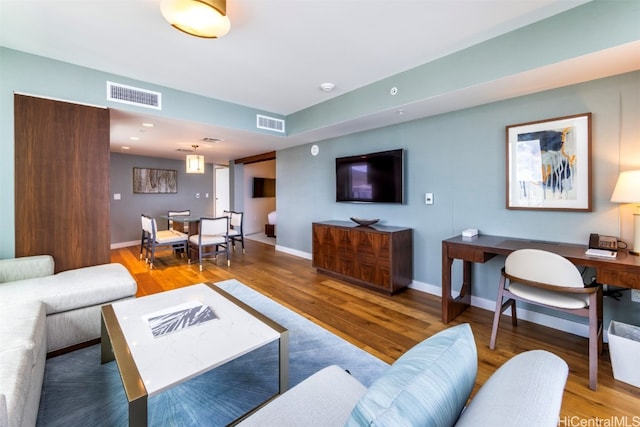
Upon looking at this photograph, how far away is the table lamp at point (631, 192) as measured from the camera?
1.88 metres

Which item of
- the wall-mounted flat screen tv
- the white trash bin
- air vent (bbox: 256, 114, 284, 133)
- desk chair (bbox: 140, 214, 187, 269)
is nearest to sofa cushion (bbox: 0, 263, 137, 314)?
desk chair (bbox: 140, 214, 187, 269)

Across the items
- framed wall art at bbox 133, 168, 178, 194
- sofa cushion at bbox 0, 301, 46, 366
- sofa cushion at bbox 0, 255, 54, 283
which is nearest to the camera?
sofa cushion at bbox 0, 301, 46, 366

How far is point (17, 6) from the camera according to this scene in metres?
1.87

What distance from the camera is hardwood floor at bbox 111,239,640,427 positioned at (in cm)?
161

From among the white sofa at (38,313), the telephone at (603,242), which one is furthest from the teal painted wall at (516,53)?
the white sofa at (38,313)

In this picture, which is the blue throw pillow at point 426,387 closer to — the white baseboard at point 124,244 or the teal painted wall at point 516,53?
the teal painted wall at point 516,53

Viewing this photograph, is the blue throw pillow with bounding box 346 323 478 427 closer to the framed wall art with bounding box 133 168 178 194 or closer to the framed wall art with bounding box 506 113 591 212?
the framed wall art with bounding box 506 113 591 212

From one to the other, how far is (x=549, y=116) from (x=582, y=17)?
0.81m

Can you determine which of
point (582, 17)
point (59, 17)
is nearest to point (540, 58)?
point (582, 17)

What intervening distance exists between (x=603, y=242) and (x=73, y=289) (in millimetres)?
4053

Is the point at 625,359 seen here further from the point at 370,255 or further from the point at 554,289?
the point at 370,255

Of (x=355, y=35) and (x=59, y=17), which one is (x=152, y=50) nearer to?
(x=59, y=17)

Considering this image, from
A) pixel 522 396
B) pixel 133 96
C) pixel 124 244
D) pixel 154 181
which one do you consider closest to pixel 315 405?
pixel 522 396

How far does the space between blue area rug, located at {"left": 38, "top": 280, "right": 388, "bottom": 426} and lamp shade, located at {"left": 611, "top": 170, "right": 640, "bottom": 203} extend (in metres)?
2.04
